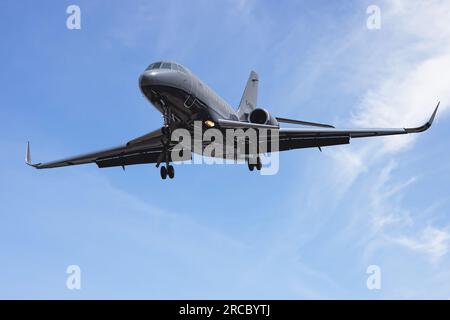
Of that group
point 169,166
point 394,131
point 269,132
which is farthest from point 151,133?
point 394,131

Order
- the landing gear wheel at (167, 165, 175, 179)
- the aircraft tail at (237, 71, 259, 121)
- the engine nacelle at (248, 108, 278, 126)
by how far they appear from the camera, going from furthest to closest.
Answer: the aircraft tail at (237, 71, 259, 121)
the engine nacelle at (248, 108, 278, 126)
the landing gear wheel at (167, 165, 175, 179)

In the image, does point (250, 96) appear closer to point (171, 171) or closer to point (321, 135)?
point (321, 135)

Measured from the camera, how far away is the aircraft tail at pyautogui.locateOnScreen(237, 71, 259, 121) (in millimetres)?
39344

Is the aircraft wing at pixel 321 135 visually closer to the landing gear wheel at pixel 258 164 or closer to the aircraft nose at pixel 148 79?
the landing gear wheel at pixel 258 164

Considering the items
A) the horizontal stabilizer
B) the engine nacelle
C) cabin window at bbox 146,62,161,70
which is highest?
cabin window at bbox 146,62,161,70

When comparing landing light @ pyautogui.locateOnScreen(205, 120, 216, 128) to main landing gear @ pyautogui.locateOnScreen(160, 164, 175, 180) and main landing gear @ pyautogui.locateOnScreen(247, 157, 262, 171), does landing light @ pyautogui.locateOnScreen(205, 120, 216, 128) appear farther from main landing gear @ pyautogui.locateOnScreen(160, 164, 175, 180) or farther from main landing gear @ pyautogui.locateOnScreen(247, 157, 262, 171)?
main landing gear @ pyautogui.locateOnScreen(247, 157, 262, 171)

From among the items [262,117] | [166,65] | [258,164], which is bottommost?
[258,164]

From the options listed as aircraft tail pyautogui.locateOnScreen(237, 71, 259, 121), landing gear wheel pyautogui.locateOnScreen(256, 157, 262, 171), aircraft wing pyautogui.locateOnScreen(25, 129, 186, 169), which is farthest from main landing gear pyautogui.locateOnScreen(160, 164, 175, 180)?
aircraft tail pyautogui.locateOnScreen(237, 71, 259, 121)

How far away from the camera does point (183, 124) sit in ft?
85.8

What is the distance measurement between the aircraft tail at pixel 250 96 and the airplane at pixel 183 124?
4.39m

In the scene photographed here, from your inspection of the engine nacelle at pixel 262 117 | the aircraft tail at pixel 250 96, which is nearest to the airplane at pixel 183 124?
the engine nacelle at pixel 262 117

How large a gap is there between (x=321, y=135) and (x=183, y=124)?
7274 millimetres

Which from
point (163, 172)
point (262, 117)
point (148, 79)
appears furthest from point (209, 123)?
point (148, 79)

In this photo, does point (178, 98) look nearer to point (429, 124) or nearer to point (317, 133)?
point (317, 133)
